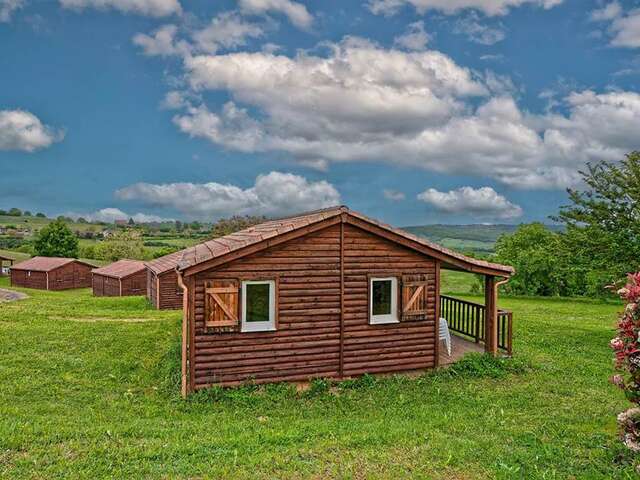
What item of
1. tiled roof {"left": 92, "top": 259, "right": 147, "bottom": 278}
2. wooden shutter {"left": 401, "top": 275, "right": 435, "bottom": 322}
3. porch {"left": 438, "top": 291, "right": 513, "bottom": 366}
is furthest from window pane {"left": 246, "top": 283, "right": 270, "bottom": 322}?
tiled roof {"left": 92, "top": 259, "right": 147, "bottom": 278}

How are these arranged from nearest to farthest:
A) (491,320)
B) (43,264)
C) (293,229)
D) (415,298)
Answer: (293,229), (415,298), (491,320), (43,264)

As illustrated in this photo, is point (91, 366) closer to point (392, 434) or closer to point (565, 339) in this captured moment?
point (392, 434)

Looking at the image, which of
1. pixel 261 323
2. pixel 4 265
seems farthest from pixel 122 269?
pixel 4 265

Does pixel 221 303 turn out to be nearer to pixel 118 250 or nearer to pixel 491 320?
pixel 491 320

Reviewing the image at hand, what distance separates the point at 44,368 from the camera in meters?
11.1

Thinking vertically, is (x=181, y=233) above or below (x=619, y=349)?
above

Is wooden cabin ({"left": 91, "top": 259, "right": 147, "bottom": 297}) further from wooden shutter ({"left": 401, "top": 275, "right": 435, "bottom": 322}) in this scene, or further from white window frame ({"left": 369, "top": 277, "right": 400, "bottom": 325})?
wooden shutter ({"left": 401, "top": 275, "right": 435, "bottom": 322})

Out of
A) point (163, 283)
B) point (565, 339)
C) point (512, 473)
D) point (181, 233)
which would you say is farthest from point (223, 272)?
point (181, 233)

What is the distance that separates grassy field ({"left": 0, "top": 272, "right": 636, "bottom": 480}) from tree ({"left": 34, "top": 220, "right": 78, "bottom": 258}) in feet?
190

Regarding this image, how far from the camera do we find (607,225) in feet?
48.7

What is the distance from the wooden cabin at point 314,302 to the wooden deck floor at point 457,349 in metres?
0.41

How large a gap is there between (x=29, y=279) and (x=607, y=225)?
1990 inches

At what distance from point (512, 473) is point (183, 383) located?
6.27m

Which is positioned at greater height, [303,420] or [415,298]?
[415,298]
